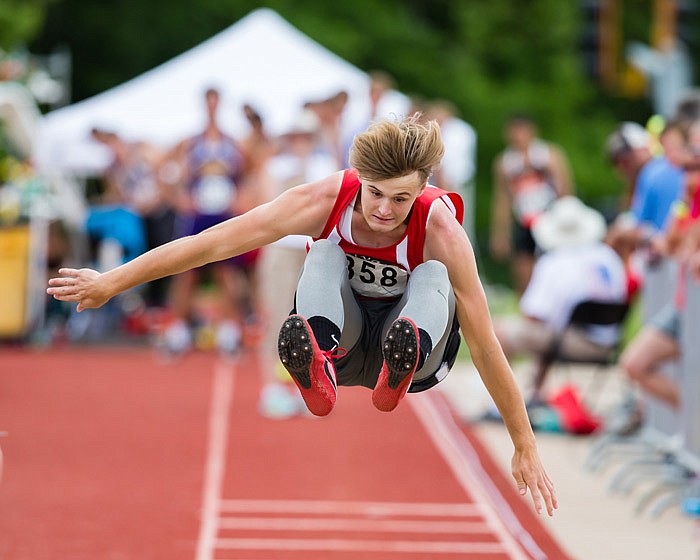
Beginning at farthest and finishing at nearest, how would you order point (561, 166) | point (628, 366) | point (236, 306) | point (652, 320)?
point (236, 306)
point (561, 166)
point (652, 320)
point (628, 366)

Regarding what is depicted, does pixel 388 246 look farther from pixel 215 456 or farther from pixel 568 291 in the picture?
pixel 568 291

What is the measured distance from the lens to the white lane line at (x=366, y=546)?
20.2ft

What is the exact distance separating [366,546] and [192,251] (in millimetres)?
2620

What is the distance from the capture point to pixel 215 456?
8.34 m

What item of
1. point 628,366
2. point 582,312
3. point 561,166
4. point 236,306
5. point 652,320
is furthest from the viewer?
point 236,306

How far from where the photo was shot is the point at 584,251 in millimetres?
8922

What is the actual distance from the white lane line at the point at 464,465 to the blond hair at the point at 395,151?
2561 mm

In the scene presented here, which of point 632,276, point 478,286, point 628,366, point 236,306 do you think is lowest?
point 478,286

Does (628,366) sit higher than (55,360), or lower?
lower

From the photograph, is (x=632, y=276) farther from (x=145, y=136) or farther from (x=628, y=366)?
(x=145, y=136)

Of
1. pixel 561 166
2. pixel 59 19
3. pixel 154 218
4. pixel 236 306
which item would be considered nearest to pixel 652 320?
pixel 561 166

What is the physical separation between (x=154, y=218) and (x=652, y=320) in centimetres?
792

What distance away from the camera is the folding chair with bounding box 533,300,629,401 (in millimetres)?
8703

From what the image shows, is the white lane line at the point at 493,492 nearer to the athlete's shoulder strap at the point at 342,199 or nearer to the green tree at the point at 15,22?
the athlete's shoulder strap at the point at 342,199
